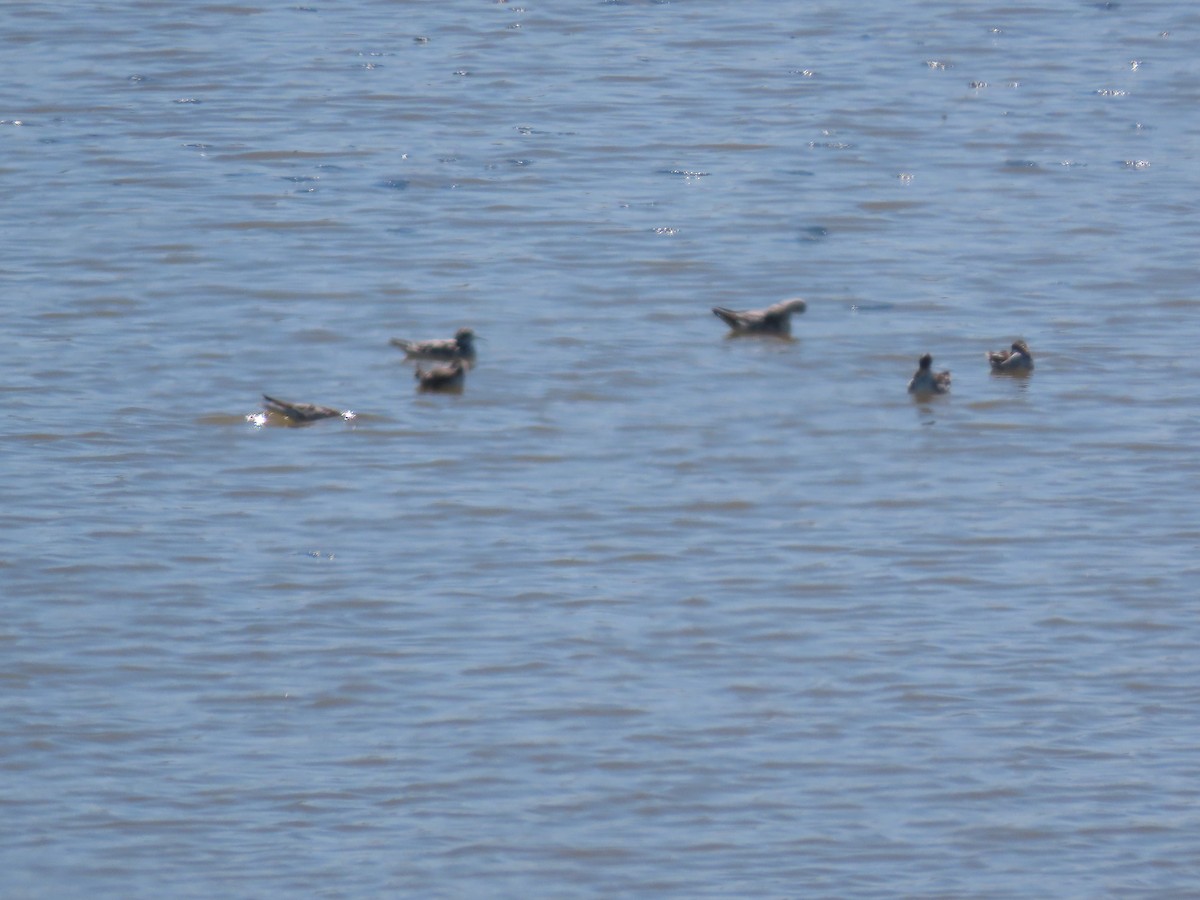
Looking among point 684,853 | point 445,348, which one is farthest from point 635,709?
point 445,348

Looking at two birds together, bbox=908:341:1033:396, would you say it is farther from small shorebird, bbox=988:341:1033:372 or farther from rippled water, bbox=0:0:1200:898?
rippled water, bbox=0:0:1200:898

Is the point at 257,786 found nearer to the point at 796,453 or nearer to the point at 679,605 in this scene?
the point at 679,605

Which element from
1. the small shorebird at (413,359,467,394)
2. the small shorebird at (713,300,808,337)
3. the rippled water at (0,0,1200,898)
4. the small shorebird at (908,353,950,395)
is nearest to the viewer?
the rippled water at (0,0,1200,898)

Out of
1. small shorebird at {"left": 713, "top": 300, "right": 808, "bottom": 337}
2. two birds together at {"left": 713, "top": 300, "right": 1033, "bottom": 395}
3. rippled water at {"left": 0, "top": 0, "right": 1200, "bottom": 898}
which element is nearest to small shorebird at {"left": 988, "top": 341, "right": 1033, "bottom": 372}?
two birds together at {"left": 713, "top": 300, "right": 1033, "bottom": 395}

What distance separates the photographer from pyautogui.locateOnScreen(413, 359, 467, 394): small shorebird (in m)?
15.0

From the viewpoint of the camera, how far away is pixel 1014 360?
15.2m

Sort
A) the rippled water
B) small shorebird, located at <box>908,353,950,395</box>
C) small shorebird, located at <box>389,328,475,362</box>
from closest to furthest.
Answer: the rippled water
small shorebird, located at <box>908,353,950,395</box>
small shorebird, located at <box>389,328,475,362</box>

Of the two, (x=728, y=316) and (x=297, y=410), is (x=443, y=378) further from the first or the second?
(x=728, y=316)

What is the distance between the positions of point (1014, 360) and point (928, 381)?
2.25 feet

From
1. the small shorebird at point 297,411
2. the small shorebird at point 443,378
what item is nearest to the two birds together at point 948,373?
the small shorebird at point 443,378

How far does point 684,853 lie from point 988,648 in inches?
94.2

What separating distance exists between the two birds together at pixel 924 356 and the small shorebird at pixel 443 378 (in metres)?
2.06

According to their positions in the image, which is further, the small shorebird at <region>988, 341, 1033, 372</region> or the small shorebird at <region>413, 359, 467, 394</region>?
the small shorebird at <region>988, 341, 1033, 372</region>

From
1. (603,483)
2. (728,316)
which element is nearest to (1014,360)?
(728,316)
